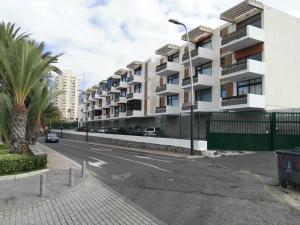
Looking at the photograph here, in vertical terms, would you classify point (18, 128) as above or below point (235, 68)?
below

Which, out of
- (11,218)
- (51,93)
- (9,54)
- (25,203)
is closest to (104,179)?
(25,203)

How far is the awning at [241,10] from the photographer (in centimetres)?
2972

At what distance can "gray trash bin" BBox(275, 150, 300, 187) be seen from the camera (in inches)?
412

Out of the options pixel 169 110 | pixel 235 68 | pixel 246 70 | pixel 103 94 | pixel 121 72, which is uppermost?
pixel 121 72

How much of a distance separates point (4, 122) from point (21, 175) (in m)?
8.24

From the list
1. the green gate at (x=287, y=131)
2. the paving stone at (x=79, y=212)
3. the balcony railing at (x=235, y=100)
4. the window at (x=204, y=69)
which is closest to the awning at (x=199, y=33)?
the window at (x=204, y=69)

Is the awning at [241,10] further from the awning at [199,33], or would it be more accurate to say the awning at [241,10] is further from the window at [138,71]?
the window at [138,71]

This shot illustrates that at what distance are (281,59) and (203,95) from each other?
10038 mm

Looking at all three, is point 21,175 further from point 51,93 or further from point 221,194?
point 51,93

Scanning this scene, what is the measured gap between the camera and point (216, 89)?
119 ft

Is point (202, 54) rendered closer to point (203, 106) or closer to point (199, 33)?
point (199, 33)

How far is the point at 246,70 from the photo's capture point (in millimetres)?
29469

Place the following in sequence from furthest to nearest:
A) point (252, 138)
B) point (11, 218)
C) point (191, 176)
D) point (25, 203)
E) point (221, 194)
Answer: point (252, 138)
point (191, 176)
point (221, 194)
point (25, 203)
point (11, 218)

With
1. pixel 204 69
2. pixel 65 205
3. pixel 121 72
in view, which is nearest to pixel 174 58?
pixel 204 69
